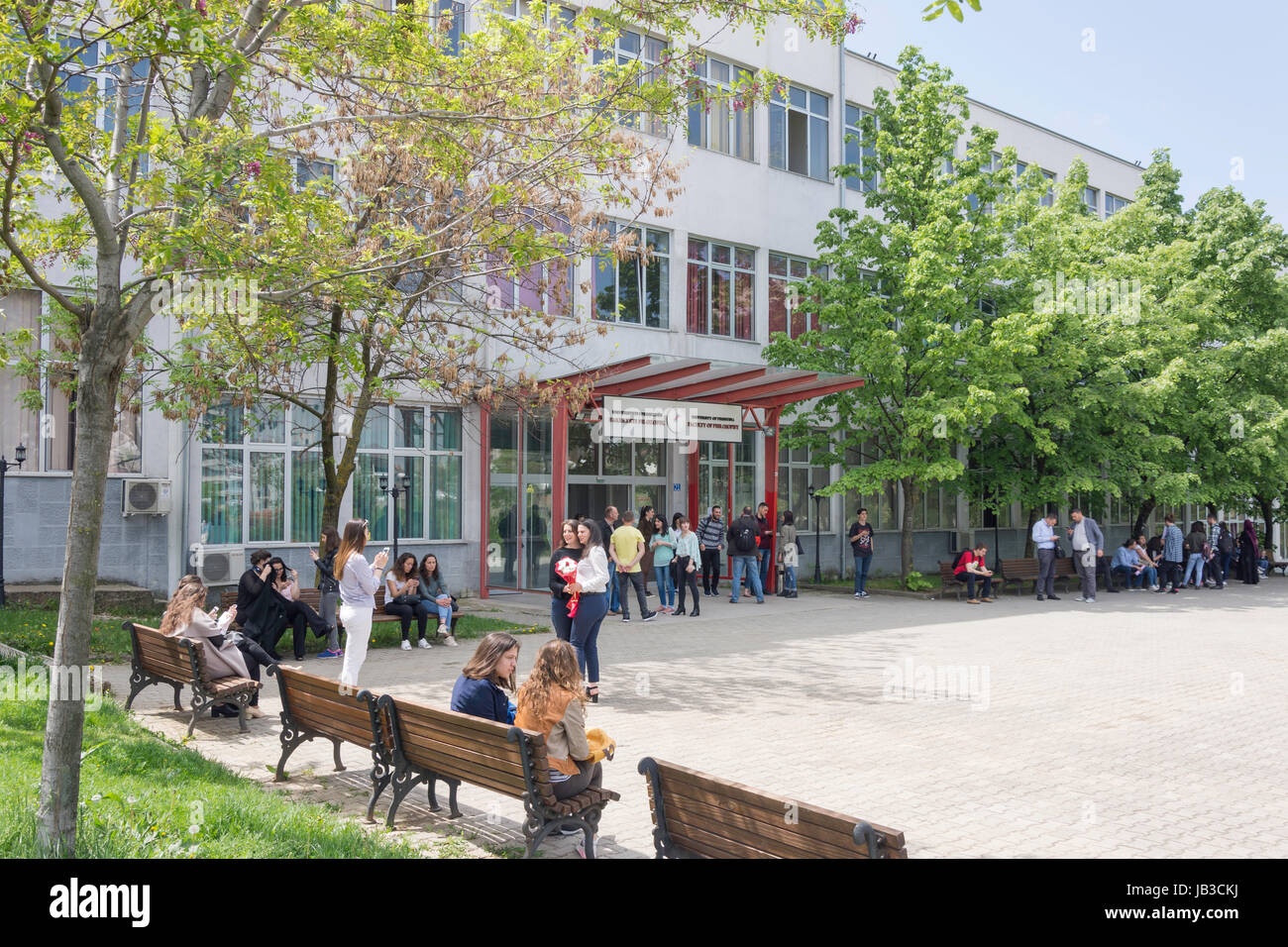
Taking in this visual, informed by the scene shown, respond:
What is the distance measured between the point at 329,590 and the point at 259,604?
2262mm

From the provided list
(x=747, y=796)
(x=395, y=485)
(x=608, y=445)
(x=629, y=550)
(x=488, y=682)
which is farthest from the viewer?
(x=608, y=445)

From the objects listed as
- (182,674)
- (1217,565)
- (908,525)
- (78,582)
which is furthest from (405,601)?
(1217,565)

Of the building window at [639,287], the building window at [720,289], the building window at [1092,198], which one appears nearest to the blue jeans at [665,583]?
the building window at [639,287]

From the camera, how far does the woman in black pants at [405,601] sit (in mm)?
13898

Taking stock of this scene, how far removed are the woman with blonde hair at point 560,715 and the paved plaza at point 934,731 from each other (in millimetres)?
473

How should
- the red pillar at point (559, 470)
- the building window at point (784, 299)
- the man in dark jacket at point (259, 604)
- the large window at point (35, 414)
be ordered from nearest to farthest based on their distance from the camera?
1. the man in dark jacket at point (259, 604)
2. the large window at point (35, 414)
3. the red pillar at point (559, 470)
4. the building window at point (784, 299)

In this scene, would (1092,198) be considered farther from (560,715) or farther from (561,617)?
(560,715)

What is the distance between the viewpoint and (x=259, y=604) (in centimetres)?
1141

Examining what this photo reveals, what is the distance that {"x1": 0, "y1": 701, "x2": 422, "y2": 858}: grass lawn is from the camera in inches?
198

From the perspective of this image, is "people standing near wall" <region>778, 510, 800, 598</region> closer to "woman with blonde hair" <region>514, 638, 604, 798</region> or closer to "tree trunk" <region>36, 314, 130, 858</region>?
"woman with blonde hair" <region>514, 638, 604, 798</region>

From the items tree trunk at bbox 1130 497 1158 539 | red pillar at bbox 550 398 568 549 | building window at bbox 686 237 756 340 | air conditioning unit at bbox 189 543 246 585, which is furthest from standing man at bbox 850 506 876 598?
air conditioning unit at bbox 189 543 246 585

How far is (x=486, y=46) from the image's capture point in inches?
461

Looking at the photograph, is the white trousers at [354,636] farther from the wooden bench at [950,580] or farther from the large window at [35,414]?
the wooden bench at [950,580]

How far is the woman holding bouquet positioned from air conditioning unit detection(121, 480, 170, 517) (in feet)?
28.7
